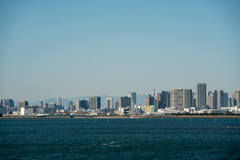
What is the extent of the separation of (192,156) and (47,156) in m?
29.1

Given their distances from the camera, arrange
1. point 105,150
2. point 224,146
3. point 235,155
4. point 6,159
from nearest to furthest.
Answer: point 6,159, point 235,155, point 105,150, point 224,146

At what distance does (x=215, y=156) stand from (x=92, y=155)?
977 inches

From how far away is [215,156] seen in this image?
67.6m

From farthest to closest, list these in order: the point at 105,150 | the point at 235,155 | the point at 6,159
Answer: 1. the point at 105,150
2. the point at 235,155
3. the point at 6,159

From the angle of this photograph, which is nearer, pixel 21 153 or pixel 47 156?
pixel 47 156

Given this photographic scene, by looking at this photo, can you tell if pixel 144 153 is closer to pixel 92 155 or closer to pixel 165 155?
pixel 165 155

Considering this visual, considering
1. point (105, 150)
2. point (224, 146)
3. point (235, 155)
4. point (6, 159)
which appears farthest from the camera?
point (224, 146)

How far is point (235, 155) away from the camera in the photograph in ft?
224

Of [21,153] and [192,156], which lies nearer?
[192,156]

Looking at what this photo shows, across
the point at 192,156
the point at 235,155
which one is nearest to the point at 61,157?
the point at 192,156

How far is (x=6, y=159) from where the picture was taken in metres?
64.0

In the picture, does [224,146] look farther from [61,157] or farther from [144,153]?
[61,157]

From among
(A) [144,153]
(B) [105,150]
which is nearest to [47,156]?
(B) [105,150]

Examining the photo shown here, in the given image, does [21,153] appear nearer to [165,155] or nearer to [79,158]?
[79,158]
